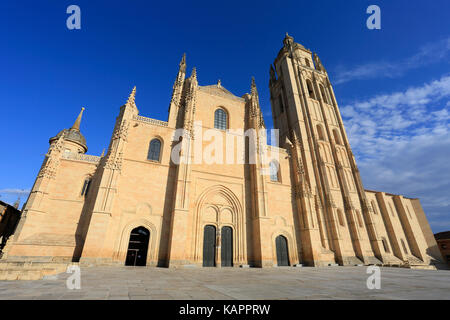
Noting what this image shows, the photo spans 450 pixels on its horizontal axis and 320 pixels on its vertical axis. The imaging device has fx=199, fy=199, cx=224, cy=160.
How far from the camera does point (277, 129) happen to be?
29.8 metres

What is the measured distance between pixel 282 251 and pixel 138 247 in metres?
12.5

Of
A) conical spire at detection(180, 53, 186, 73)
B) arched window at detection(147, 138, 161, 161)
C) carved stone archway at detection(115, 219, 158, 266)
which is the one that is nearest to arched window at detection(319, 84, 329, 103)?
conical spire at detection(180, 53, 186, 73)

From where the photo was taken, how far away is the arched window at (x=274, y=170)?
2170 cm

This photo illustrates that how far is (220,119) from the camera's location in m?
21.9

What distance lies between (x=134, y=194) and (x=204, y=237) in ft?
21.2

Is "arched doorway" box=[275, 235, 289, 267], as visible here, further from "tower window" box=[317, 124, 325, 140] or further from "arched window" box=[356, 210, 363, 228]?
"tower window" box=[317, 124, 325, 140]

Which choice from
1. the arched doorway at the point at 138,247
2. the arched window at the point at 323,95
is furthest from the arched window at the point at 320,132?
the arched doorway at the point at 138,247

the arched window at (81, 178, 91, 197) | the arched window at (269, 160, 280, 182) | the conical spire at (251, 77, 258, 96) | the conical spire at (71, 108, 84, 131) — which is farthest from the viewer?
the conical spire at (71, 108, 84, 131)

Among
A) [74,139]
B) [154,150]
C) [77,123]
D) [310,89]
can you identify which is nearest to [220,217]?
[154,150]

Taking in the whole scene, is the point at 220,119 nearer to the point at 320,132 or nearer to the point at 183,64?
the point at 183,64

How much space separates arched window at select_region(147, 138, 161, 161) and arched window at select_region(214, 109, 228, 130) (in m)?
6.42

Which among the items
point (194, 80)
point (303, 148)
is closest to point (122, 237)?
point (194, 80)

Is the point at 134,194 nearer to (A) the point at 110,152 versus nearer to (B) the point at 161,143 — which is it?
(A) the point at 110,152

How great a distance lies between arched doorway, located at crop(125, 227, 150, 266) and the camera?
1423 centimetres
